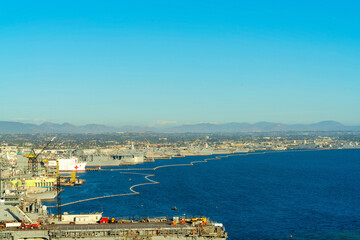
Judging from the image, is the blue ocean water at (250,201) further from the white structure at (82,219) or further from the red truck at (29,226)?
the red truck at (29,226)

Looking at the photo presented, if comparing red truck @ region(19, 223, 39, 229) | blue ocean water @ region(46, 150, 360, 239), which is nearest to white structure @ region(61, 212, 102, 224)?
red truck @ region(19, 223, 39, 229)

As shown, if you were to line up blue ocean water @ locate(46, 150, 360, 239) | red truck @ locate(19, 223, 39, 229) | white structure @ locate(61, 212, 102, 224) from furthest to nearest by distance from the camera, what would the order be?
blue ocean water @ locate(46, 150, 360, 239)
white structure @ locate(61, 212, 102, 224)
red truck @ locate(19, 223, 39, 229)

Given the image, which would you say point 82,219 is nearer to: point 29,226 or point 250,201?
point 29,226

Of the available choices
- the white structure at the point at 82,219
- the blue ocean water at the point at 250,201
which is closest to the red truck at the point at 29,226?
the white structure at the point at 82,219

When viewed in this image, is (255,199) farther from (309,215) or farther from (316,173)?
(316,173)

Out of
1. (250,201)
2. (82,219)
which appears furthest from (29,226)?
(250,201)

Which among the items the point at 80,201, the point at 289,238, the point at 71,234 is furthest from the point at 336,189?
the point at 71,234

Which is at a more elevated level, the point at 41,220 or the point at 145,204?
the point at 41,220

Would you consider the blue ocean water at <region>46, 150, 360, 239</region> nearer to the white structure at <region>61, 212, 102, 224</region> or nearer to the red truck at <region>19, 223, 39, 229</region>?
the white structure at <region>61, 212, 102, 224</region>
